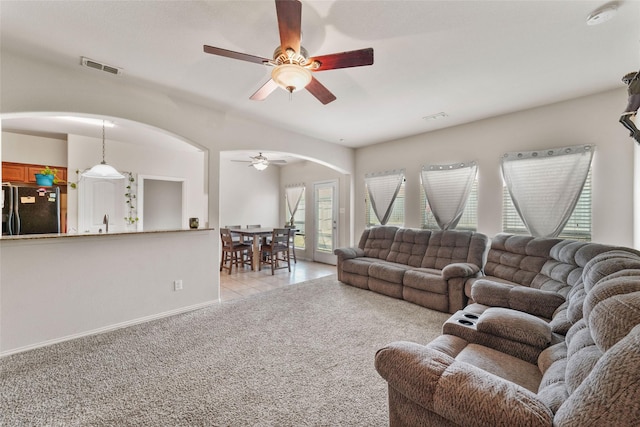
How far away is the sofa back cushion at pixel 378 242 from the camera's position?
4.63 m

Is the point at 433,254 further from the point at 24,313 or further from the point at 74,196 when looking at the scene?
the point at 74,196

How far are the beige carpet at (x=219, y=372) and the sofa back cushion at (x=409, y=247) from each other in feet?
3.39

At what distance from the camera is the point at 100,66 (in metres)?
2.52

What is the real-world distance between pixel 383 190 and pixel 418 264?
1736 mm

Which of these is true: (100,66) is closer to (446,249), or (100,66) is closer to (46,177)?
(46,177)

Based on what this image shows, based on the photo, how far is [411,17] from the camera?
1.89 metres

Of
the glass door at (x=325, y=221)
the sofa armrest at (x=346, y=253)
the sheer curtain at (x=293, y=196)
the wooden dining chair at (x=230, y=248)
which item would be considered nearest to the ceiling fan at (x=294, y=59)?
the sofa armrest at (x=346, y=253)

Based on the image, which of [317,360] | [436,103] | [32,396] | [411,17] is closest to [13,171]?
[32,396]

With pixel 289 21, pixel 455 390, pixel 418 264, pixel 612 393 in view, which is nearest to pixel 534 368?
pixel 455 390

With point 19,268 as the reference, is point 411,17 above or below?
above

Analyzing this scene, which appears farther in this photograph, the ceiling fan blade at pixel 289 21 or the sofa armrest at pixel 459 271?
the sofa armrest at pixel 459 271

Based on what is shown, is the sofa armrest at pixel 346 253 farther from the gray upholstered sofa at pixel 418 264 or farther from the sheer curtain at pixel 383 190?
the sheer curtain at pixel 383 190

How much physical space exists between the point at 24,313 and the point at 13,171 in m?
3.47

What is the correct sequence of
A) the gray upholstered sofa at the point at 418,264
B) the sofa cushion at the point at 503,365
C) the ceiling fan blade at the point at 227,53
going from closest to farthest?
the sofa cushion at the point at 503,365 < the ceiling fan blade at the point at 227,53 < the gray upholstered sofa at the point at 418,264
